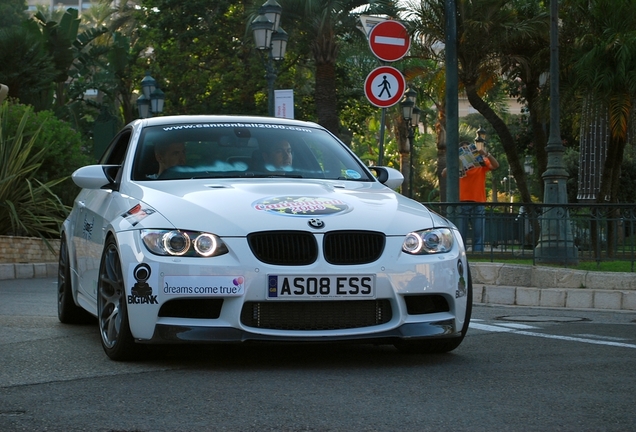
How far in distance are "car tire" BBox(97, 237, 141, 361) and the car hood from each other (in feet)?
1.05

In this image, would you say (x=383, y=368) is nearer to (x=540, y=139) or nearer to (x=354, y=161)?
(x=354, y=161)

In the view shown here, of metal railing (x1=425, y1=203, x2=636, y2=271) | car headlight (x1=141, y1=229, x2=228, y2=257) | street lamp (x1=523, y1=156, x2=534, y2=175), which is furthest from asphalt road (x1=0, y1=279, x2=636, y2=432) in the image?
street lamp (x1=523, y1=156, x2=534, y2=175)

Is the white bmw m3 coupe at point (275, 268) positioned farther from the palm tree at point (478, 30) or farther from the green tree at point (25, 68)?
the green tree at point (25, 68)

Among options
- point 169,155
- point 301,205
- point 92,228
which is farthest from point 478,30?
point 301,205

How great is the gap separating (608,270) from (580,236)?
0.69 m

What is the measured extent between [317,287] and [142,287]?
2.89 feet

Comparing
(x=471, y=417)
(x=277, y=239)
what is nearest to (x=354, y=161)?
(x=277, y=239)

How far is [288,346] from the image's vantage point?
691cm

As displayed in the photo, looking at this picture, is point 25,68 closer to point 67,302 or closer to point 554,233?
point 554,233

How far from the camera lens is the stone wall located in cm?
1661

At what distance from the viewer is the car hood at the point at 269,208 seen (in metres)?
5.89

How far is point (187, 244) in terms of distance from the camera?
5.84m

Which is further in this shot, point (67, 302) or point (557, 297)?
point (557, 297)

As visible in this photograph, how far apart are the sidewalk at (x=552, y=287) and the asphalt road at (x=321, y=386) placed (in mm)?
4715
